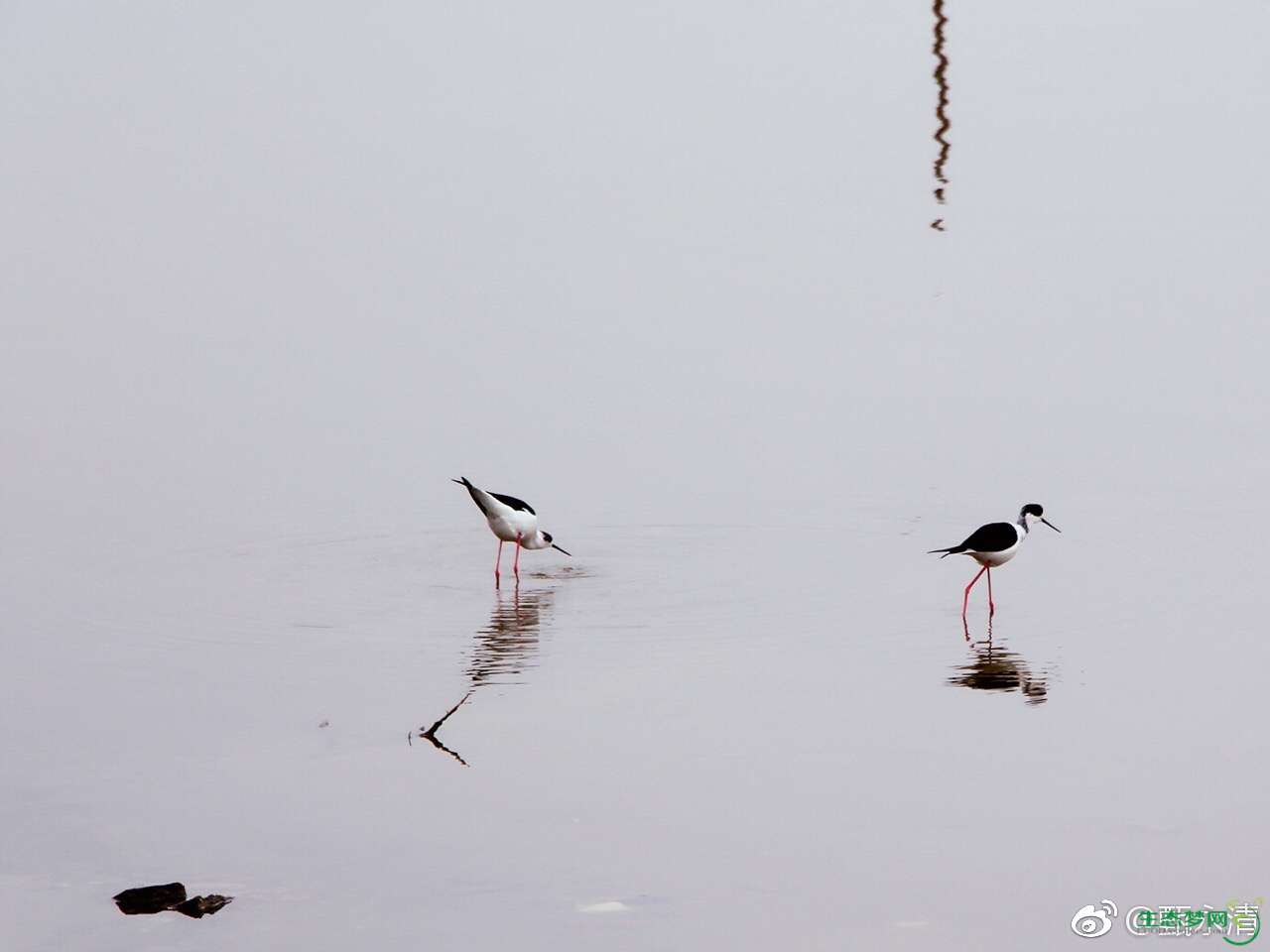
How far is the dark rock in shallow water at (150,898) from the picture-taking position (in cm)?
704

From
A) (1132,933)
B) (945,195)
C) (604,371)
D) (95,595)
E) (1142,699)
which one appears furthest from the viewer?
(945,195)

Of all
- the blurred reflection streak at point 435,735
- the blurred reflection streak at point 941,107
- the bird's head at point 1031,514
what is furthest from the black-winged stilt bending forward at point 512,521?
the blurred reflection streak at point 941,107

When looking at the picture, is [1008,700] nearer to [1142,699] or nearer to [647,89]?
[1142,699]

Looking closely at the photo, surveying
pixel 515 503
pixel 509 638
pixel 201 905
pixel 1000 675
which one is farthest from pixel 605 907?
pixel 515 503

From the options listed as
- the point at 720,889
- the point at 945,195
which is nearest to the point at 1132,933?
the point at 720,889

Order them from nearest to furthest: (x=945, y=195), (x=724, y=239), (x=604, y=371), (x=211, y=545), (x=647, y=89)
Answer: (x=211, y=545)
(x=604, y=371)
(x=724, y=239)
(x=945, y=195)
(x=647, y=89)

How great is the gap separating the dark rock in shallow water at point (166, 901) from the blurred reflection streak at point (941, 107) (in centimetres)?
1504

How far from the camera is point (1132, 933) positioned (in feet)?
23.1

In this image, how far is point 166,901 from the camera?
7066mm

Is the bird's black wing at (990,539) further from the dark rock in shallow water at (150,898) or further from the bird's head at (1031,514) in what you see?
the dark rock in shallow water at (150,898)

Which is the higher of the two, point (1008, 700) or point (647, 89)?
point (647, 89)

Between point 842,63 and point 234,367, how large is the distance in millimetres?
11836

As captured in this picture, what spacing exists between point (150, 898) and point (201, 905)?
0.64 feet

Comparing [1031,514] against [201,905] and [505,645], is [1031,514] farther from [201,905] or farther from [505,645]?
[201,905]
